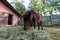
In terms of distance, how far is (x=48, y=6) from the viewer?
72.3ft

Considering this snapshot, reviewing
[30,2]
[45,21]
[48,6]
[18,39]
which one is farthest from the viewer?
[30,2]

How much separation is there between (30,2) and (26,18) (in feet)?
59.0

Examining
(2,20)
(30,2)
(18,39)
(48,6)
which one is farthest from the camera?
(30,2)

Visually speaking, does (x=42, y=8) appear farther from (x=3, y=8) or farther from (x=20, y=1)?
(x=3, y=8)

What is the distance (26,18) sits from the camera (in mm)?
6172

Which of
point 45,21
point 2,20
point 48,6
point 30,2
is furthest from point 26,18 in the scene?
point 30,2

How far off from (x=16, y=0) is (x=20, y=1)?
670 mm

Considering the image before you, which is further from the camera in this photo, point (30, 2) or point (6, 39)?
point (30, 2)

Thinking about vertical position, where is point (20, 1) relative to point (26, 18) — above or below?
above

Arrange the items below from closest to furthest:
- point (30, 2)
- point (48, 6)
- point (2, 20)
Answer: point (2, 20)
point (48, 6)
point (30, 2)

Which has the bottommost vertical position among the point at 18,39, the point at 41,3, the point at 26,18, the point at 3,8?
the point at 18,39

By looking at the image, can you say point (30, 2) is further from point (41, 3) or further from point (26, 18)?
point (26, 18)

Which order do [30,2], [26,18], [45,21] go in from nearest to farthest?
[26,18]
[45,21]
[30,2]

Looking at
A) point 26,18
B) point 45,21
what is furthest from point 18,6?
point 26,18
